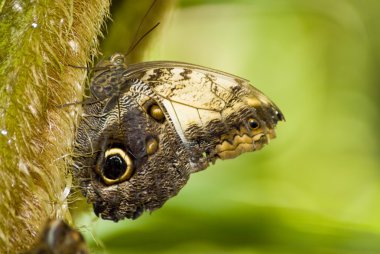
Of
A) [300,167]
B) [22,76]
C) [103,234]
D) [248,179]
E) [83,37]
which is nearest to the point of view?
[22,76]

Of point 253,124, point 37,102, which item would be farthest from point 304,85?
point 37,102

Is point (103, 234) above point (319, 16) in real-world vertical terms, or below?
below

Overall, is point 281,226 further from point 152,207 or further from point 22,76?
point 22,76

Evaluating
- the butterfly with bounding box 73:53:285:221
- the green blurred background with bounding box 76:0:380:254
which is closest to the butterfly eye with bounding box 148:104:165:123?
the butterfly with bounding box 73:53:285:221

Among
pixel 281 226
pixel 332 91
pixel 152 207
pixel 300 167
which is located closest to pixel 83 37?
pixel 152 207

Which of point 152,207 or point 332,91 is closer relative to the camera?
point 152,207

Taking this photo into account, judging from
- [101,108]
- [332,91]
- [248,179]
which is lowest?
[101,108]

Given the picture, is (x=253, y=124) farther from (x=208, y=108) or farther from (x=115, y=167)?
(x=115, y=167)
